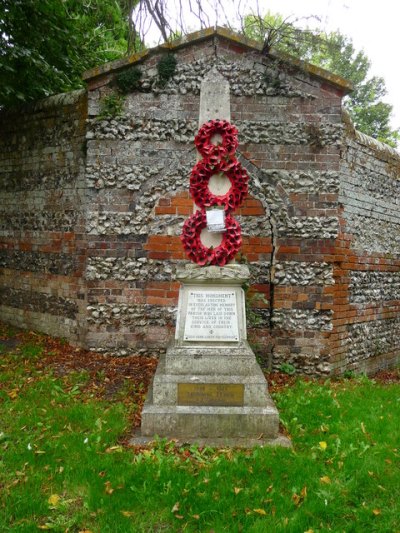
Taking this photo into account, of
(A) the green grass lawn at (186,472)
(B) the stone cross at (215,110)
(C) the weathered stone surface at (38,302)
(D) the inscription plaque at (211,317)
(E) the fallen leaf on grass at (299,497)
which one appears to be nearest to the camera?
(A) the green grass lawn at (186,472)

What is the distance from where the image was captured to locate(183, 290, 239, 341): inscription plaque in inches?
193

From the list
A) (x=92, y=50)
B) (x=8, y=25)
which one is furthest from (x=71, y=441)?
(x=92, y=50)

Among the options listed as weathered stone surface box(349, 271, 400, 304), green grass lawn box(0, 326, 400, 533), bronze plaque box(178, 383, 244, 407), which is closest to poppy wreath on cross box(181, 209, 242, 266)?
bronze plaque box(178, 383, 244, 407)

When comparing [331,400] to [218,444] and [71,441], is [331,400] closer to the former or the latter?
[218,444]

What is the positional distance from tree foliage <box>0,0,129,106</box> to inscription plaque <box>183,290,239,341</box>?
4866mm

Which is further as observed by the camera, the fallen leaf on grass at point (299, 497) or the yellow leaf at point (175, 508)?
the fallen leaf on grass at point (299, 497)

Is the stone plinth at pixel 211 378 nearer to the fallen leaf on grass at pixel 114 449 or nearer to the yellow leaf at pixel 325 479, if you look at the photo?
the fallen leaf on grass at pixel 114 449

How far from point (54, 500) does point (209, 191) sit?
3.20m

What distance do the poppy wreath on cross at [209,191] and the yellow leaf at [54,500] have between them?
253 centimetres

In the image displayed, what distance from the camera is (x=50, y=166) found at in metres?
7.93

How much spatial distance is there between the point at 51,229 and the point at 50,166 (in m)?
1.03

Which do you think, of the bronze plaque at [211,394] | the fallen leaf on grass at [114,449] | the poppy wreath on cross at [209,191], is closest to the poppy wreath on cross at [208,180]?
the poppy wreath on cross at [209,191]

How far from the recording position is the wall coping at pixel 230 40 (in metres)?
6.84

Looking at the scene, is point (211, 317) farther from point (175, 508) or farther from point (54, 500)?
point (54, 500)
